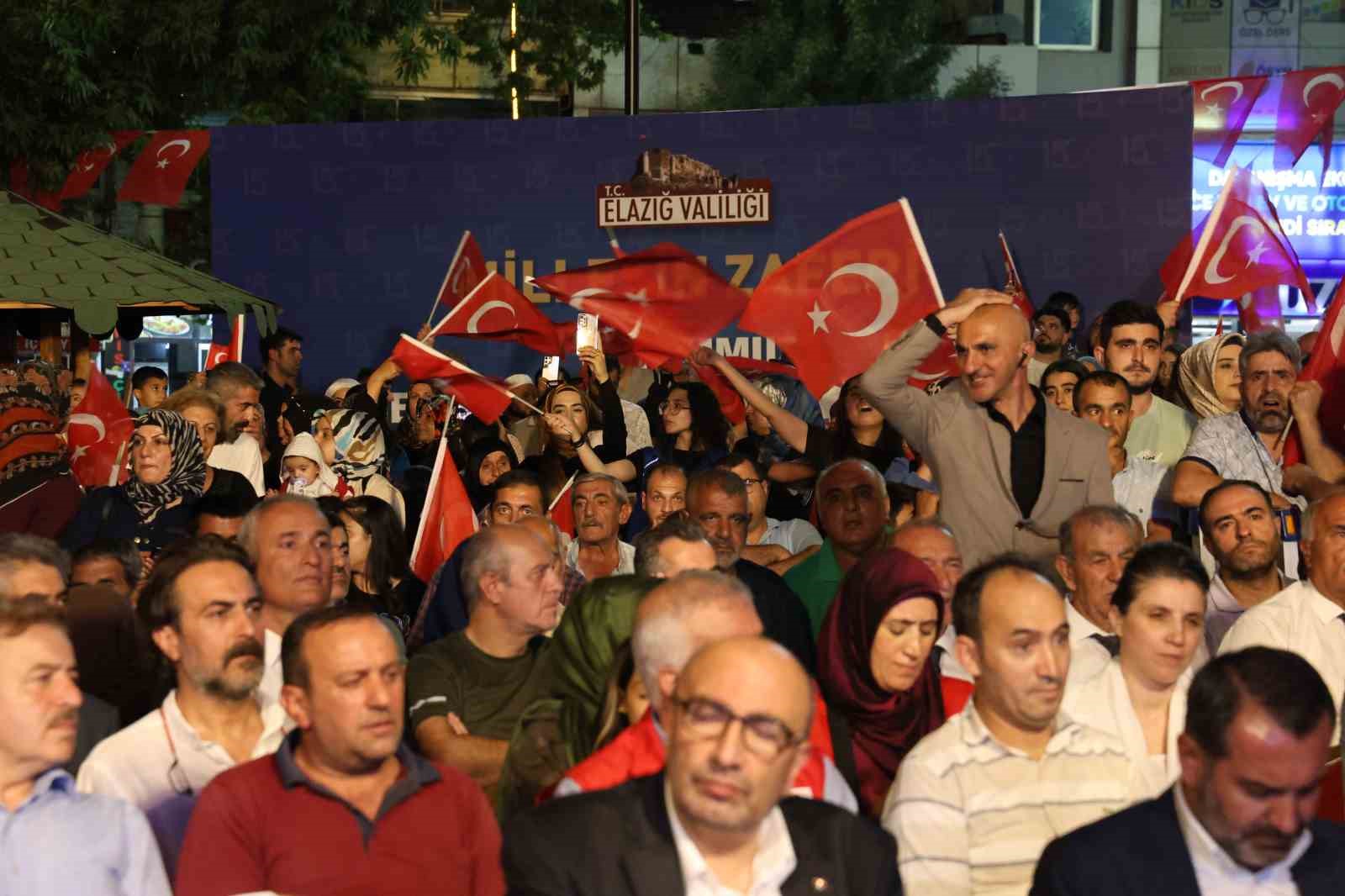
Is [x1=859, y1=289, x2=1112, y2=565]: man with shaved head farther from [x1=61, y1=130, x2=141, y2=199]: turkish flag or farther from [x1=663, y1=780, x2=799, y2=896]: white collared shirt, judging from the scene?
[x1=61, y1=130, x2=141, y2=199]: turkish flag

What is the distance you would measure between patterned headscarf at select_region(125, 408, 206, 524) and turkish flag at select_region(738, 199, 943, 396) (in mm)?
2778

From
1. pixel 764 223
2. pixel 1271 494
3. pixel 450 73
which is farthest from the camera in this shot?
pixel 450 73

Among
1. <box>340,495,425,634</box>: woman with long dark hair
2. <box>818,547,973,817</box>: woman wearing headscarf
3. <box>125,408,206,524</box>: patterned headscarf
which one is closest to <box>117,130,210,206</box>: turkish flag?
<box>125,408,206,524</box>: patterned headscarf

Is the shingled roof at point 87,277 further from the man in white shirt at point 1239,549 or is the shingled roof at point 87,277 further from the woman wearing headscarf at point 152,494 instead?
the man in white shirt at point 1239,549

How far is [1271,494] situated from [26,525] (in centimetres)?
510

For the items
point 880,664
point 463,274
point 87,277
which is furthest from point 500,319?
point 880,664

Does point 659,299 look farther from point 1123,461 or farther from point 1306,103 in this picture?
point 1306,103

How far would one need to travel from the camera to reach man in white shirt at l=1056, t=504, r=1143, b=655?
646cm

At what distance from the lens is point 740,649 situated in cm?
371

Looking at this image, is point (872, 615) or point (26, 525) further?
point (26, 525)

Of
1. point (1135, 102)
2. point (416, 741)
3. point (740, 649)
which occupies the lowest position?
point (416, 741)

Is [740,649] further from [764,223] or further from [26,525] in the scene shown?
[764,223]

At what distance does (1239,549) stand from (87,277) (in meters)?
7.15

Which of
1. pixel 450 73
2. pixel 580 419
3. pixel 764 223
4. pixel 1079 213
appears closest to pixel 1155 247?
pixel 1079 213
